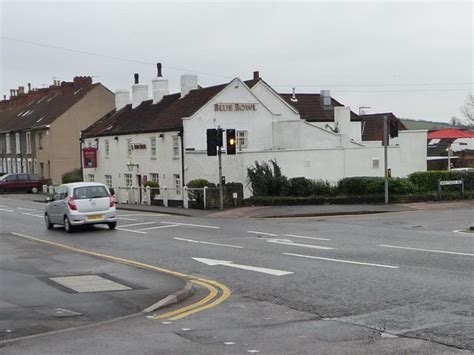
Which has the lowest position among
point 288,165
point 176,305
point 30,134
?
point 176,305

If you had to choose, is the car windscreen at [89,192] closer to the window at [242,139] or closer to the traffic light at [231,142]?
the traffic light at [231,142]

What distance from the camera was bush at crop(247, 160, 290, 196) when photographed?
1332 inches

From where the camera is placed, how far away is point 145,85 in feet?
172

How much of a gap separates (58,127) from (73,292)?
53397 millimetres

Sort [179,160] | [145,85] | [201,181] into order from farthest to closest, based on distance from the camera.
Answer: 1. [145,85]
2. [179,160]
3. [201,181]

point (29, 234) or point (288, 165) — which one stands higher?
point (288, 165)

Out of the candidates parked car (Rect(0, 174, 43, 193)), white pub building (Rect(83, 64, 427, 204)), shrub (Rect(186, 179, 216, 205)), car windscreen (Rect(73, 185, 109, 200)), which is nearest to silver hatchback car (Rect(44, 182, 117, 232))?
car windscreen (Rect(73, 185, 109, 200))

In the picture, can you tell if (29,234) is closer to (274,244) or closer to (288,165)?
(274,244)

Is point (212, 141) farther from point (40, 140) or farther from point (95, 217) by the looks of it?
point (40, 140)

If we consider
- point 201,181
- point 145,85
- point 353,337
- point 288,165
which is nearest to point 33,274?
point 353,337

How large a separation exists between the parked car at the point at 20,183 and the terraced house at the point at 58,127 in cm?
186

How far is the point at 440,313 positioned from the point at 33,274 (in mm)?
8229

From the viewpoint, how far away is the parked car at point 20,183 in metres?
59.1

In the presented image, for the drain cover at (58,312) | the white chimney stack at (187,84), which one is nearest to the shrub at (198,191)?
the white chimney stack at (187,84)
